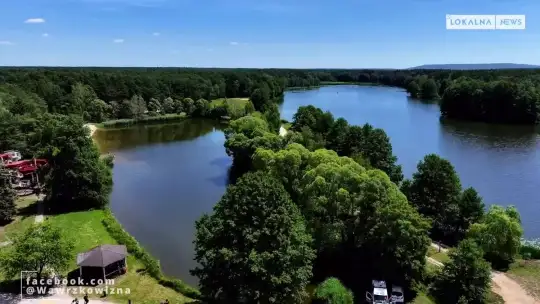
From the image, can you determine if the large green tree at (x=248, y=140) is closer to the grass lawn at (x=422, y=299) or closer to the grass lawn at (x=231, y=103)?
the grass lawn at (x=422, y=299)

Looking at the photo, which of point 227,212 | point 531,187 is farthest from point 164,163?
point 531,187

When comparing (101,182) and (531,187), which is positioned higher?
(101,182)

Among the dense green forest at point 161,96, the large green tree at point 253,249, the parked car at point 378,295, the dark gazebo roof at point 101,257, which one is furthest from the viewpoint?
the dense green forest at point 161,96

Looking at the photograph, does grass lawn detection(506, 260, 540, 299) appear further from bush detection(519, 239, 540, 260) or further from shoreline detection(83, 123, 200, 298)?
shoreline detection(83, 123, 200, 298)

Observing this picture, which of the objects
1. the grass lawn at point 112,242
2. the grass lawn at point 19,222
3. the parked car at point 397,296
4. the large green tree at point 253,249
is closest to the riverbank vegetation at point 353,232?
the large green tree at point 253,249

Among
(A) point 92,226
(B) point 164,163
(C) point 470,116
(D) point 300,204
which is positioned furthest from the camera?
(C) point 470,116

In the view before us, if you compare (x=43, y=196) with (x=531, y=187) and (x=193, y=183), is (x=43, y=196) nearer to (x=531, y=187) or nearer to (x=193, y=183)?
(x=193, y=183)
